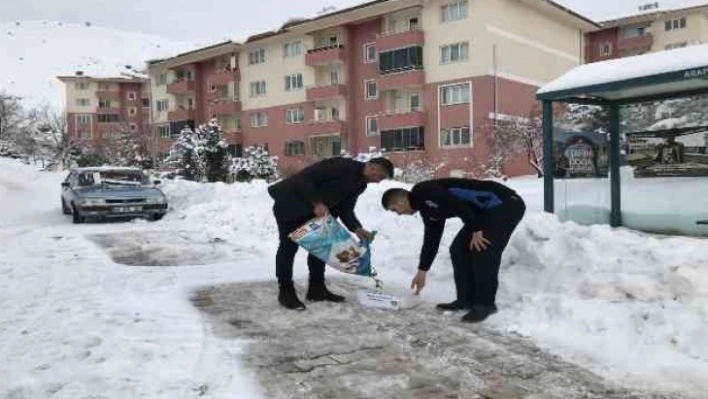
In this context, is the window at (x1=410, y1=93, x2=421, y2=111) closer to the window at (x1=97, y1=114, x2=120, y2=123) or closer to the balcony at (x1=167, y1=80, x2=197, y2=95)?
the balcony at (x1=167, y1=80, x2=197, y2=95)

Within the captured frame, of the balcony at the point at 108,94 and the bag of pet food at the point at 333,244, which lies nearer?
the bag of pet food at the point at 333,244

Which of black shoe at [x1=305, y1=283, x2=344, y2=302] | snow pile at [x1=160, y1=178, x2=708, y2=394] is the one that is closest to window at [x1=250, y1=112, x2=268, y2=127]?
snow pile at [x1=160, y1=178, x2=708, y2=394]

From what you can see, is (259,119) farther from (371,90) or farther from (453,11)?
(453,11)

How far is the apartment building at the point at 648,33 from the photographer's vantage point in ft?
151

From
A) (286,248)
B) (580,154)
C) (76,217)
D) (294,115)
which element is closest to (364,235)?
(286,248)

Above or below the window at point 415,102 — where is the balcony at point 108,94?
above

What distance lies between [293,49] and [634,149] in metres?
39.4

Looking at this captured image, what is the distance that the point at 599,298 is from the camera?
534cm

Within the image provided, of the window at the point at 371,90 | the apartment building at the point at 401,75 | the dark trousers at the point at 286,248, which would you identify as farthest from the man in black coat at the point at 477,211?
the window at the point at 371,90

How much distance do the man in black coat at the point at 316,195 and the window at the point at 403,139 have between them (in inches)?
1256

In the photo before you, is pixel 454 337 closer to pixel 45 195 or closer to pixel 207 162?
pixel 207 162

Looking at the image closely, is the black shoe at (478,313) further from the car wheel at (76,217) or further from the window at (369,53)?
the window at (369,53)

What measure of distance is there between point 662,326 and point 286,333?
2.77 metres

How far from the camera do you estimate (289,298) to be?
6043 millimetres
